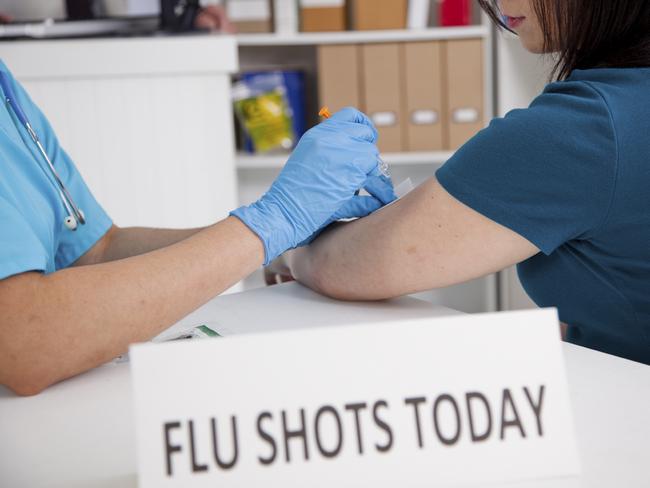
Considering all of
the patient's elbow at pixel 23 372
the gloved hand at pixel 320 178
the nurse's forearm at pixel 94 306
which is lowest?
the patient's elbow at pixel 23 372

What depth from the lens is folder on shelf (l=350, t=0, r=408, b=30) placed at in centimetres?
255

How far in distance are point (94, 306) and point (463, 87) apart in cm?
198

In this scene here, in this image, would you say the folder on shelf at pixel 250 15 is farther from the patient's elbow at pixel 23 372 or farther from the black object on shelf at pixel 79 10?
the patient's elbow at pixel 23 372

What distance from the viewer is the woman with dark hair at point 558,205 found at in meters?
0.87

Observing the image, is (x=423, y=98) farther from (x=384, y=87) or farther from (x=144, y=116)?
(x=144, y=116)

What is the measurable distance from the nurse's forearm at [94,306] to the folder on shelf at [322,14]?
1.84m

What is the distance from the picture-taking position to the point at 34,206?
0.95 metres

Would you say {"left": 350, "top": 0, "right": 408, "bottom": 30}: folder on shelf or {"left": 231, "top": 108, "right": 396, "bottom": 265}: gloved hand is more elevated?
{"left": 350, "top": 0, "right": 408, "bottom": 30}: folder on shelf

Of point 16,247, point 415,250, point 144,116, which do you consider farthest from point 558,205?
point 144,116

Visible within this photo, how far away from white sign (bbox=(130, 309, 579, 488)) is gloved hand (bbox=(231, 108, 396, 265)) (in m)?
0.40

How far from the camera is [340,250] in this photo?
1.06 meters

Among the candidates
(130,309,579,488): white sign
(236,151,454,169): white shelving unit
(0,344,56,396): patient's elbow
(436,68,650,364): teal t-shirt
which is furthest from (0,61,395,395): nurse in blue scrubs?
(236,151,454,169): white shelving unit

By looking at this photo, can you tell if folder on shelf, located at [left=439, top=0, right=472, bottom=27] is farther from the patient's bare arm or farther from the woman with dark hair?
the patient's bare arm

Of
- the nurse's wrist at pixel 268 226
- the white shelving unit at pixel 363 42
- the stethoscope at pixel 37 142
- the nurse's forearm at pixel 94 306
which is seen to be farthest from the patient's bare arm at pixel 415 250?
the white shelving unit at pixel 363 42
